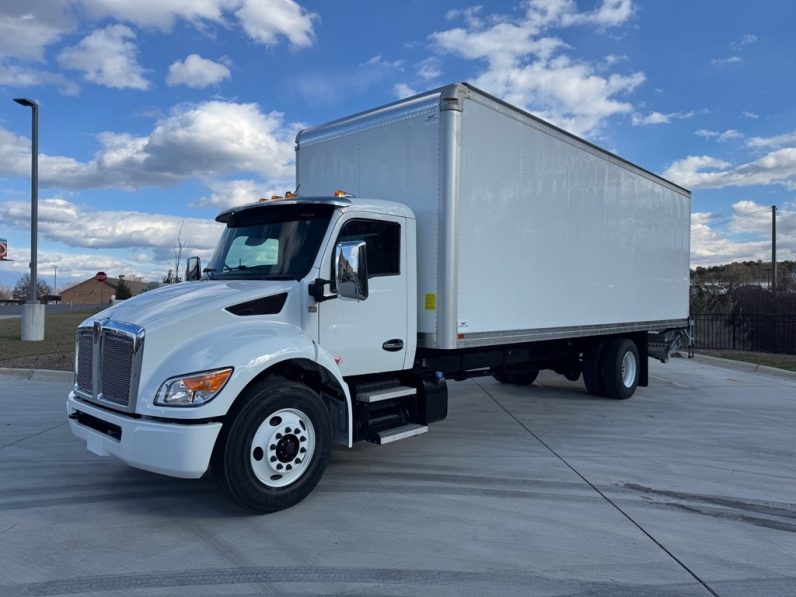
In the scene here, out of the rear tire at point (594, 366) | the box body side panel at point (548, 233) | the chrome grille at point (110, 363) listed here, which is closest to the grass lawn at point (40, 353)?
the chrome grille at point (110, 363)

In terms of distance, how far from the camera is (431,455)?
20.7 feet

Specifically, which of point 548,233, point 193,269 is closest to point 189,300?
point 193,269

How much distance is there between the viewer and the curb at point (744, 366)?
1335 cm

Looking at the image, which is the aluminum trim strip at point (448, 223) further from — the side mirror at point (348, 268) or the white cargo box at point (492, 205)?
the side mirror at point (348, 268)

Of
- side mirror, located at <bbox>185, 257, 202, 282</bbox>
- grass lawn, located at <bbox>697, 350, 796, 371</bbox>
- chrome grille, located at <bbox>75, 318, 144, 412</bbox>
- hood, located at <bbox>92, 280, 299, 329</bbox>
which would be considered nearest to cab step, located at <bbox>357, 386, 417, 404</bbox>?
hood, located at <bbox>92, 280, 299, 329</bbox>

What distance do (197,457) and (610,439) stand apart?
16.9 ft

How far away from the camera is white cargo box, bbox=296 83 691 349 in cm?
580

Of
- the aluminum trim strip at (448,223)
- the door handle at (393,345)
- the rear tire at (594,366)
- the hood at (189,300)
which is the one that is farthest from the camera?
the rear tire at (594,366)

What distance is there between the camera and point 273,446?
4449mm

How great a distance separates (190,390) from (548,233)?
16.2 ft

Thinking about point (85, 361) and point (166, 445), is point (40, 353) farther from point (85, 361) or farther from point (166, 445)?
point (166, 445)

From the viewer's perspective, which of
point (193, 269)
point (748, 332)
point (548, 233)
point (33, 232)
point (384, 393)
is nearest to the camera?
point (384, 393)

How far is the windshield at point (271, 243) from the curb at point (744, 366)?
12.7m

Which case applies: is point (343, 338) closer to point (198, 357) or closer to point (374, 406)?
point (374, 406)
